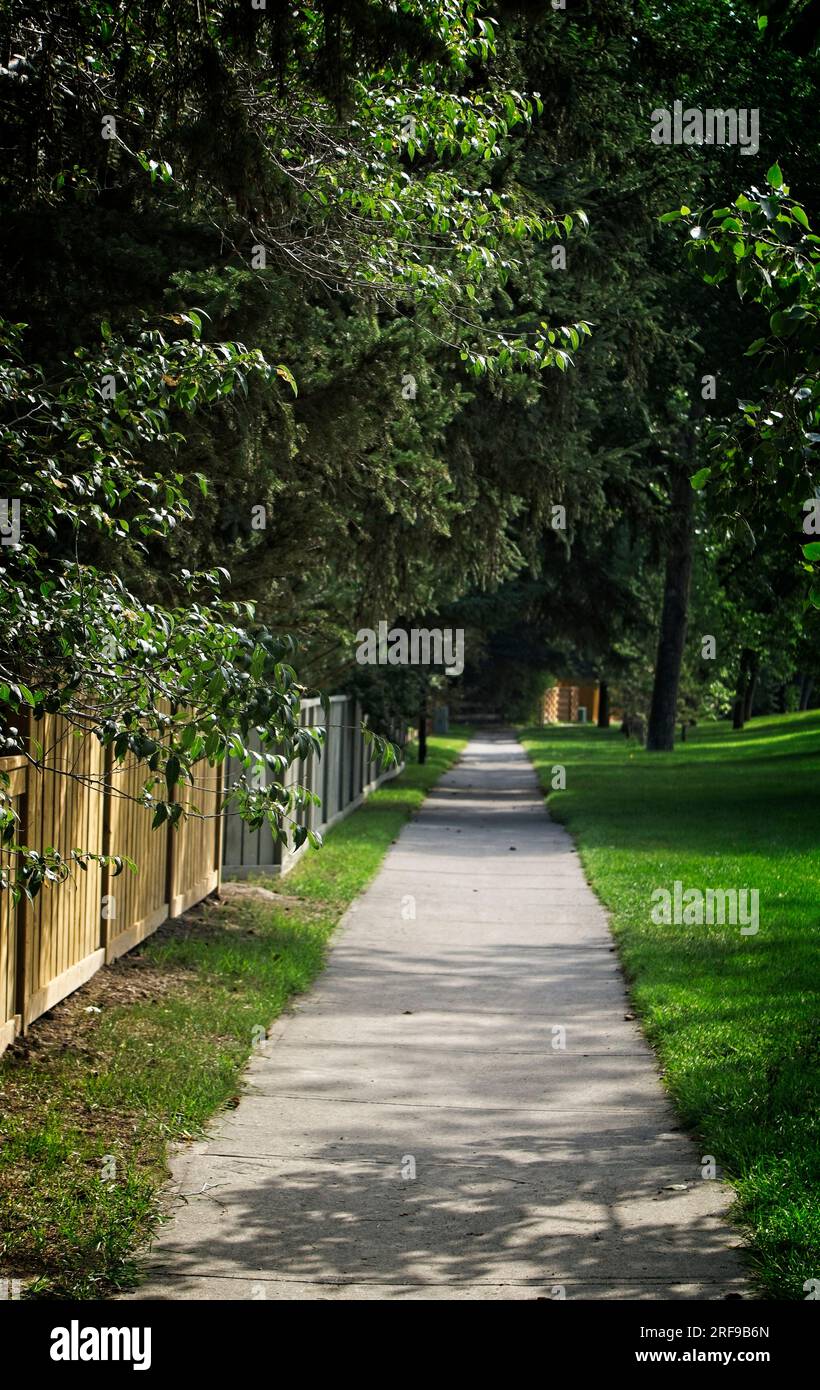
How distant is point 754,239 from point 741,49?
43.8 ft

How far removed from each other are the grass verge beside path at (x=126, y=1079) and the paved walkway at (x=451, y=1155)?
0.17 m

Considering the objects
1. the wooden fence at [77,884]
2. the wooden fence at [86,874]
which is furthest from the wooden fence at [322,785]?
the wooden fence at [77,884]

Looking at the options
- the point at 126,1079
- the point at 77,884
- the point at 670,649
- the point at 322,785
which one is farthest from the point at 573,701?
the point at 126,1079

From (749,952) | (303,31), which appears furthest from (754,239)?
(749,952)

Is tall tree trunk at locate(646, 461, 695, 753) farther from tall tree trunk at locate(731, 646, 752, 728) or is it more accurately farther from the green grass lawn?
the green grass lawn

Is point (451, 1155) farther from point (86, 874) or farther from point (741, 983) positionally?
point (741, 983)

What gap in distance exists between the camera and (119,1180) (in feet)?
18.2

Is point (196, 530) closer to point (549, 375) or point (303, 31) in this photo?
point (303, 31)

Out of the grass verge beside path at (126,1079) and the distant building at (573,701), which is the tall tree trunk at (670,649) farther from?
the distant building at (573,701)

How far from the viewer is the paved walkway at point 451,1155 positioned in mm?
4758

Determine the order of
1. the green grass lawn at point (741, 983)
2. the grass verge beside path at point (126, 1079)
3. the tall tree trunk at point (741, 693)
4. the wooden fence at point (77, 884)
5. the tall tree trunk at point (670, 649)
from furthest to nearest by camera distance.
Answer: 1. the tall tree trunk at point (741, 693)
2. the tall tree trunk at point (670, 649)
3. the wooden fence at point (77, 884)
4. the green grass lawn at point (741, 983)
5. the grass verge beside path at point (126, 1079)

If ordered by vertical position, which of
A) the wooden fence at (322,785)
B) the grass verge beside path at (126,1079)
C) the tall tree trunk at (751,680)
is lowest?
the grass verge beside path at (126,1079)

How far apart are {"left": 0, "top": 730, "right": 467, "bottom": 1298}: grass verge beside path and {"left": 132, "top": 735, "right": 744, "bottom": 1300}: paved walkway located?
0.17 m

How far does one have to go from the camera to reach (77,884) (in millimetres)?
8133
